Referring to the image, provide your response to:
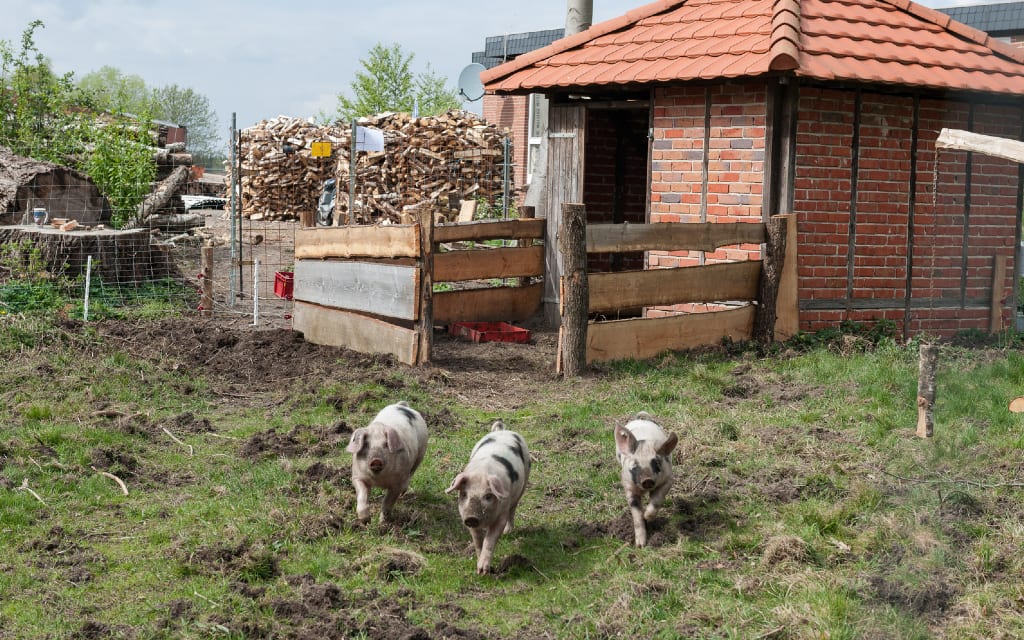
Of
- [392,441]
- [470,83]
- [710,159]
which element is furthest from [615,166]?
[470,83]

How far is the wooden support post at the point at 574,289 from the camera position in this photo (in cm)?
926

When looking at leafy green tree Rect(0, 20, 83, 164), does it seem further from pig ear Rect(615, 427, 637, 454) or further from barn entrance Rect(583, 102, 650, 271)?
pig ear Rect(615, 427, 637, 454)

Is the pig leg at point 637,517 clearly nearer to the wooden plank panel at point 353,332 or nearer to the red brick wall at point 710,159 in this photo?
the wooden plank panel at point 353,332

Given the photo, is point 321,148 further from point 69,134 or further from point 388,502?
point 388,502

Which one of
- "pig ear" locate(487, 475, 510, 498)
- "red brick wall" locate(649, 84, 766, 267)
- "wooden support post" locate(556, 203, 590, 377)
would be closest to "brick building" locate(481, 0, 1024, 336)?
"red brick wall" locate(649, 84, 766, 267)

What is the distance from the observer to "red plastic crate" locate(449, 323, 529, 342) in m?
11.4

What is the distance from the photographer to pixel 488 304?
1224 centimetres

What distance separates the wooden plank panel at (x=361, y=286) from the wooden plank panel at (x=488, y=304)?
3.12ft

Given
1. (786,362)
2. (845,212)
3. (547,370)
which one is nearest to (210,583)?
(547,370)

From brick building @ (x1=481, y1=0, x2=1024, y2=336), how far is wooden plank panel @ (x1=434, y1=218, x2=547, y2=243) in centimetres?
157

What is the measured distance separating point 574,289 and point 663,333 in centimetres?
113

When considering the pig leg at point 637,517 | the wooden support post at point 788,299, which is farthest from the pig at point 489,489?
the wooden support post at point 788,299

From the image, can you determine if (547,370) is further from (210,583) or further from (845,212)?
(210,583)

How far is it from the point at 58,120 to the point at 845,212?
14.0m
